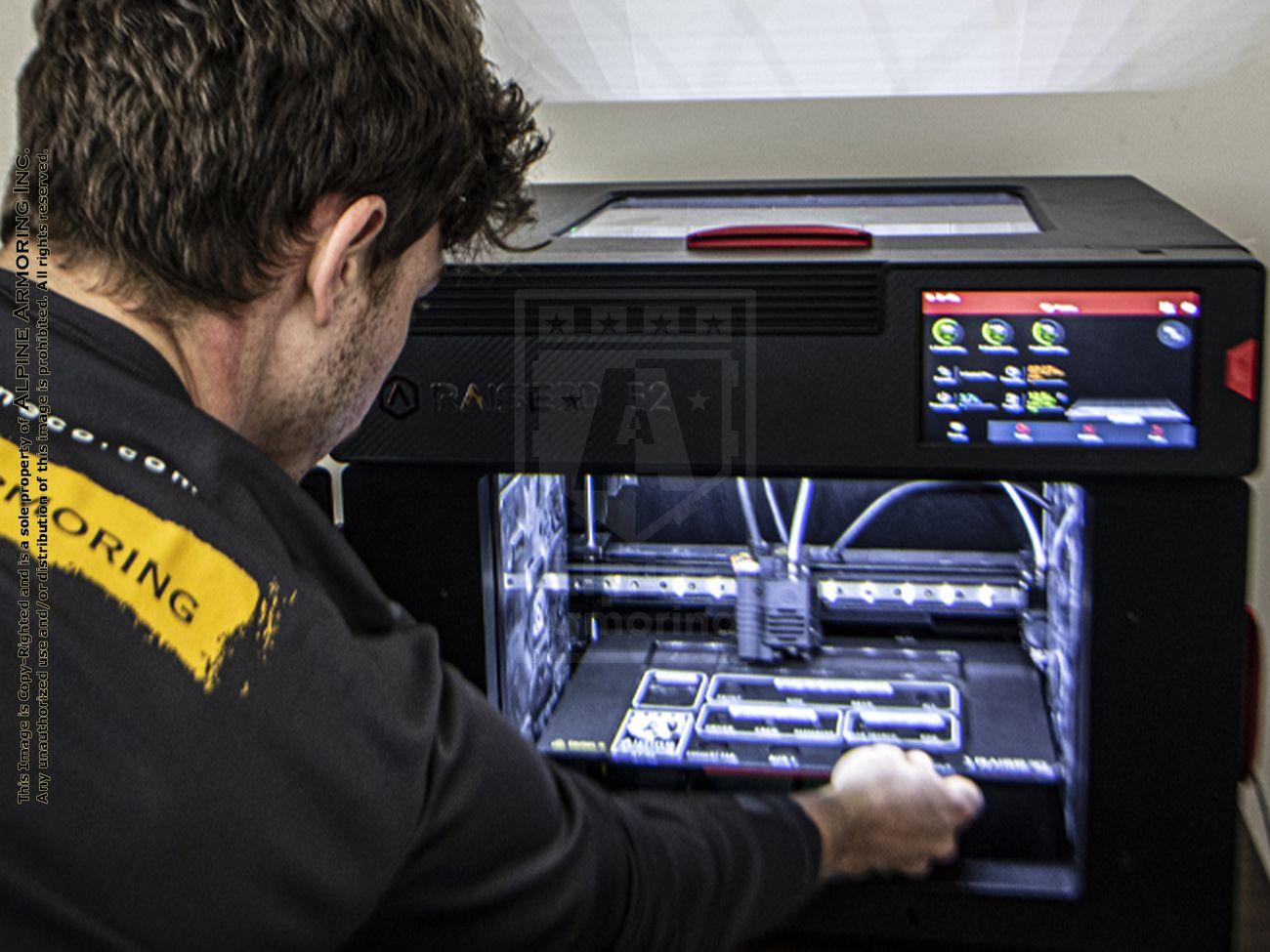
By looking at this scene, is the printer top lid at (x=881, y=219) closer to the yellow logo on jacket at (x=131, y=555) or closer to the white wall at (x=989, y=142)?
the white wall at (x=989, y=142)

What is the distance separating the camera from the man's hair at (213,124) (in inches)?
25.3

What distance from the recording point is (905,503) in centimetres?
107

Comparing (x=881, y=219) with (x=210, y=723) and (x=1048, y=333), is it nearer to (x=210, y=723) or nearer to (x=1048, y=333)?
(x=1048, y=333)

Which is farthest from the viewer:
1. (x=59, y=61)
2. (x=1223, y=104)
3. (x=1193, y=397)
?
(x=1223, y=104)

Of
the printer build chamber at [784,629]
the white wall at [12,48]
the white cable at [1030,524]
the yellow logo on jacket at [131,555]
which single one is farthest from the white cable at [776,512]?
the white wall at [12,48]

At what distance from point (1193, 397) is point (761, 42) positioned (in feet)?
2.20

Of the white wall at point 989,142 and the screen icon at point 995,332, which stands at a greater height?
the white wall at point 989,142

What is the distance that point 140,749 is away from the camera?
54 cm

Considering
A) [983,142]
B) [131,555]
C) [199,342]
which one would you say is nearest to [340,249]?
[199,342]

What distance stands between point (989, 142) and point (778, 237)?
523 millimetres

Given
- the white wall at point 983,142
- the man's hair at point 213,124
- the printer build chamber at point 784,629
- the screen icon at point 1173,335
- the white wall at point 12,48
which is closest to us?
the man's hair at point 213,124

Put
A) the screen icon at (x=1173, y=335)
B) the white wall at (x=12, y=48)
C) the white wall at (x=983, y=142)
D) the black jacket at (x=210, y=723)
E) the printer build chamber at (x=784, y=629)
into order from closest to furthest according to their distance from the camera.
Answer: the black jacket at (x=210, y=723), the screen icon at (x=1173, y=335), the printer build chamber at (x=784, y=629), the white wall at (x=983, y=142), the white wall at (x=12, y=48)

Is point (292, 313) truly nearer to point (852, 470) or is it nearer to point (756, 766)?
point (852, 470)

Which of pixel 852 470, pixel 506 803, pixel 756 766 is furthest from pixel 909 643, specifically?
pixel 506 803
